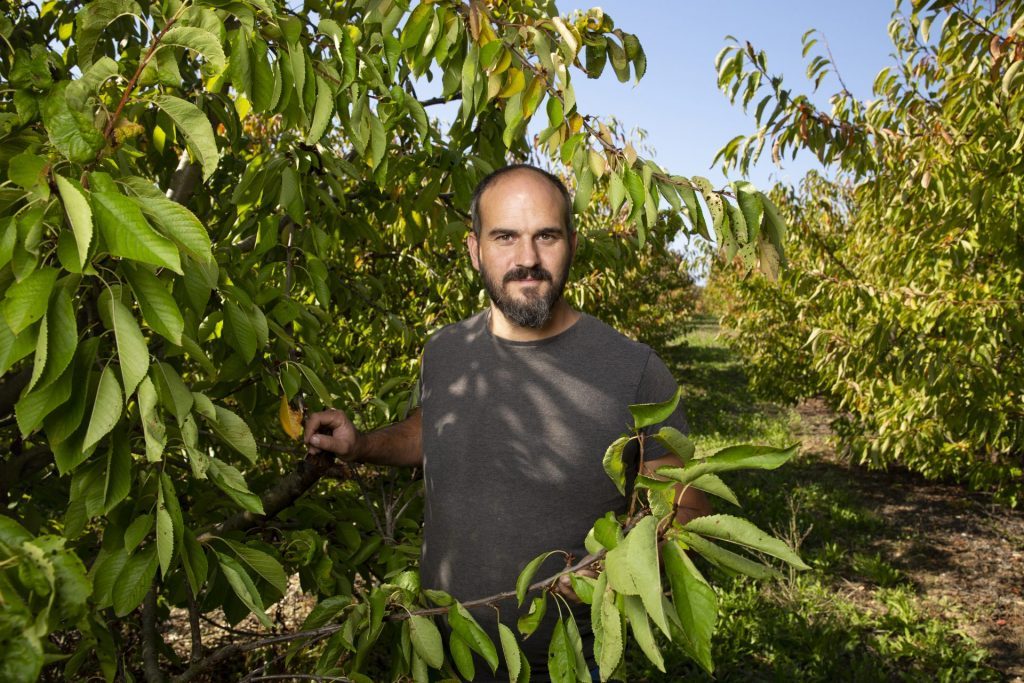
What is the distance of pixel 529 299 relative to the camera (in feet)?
6.58

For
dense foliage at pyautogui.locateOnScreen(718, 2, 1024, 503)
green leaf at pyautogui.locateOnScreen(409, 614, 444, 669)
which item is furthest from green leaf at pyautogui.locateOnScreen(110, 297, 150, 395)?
dense foliage at pyautogui.locateOnScreen(718, 2, 1024, 503)

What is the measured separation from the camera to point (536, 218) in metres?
1.99

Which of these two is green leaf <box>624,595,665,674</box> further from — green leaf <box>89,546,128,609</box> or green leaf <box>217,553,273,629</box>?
green leaf <box>89,546,128,609</box>

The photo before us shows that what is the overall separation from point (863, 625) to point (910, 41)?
3.76 meters

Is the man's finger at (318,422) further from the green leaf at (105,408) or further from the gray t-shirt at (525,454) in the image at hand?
the green leaf at (105,408)

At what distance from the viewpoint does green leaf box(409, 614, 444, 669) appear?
44.5 inches

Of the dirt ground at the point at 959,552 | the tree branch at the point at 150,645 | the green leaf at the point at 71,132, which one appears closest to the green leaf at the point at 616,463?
the green leaf at the point at 71,132

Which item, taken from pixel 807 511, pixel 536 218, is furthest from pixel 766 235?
pixel 807 511

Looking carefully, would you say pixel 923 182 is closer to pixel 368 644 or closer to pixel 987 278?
pixel 987 278

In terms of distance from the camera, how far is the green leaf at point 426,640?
3.71 feet

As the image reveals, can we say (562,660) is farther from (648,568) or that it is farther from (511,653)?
(648,568)

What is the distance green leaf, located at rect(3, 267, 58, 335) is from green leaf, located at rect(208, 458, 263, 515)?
328 millimetres

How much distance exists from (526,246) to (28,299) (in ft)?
4.41

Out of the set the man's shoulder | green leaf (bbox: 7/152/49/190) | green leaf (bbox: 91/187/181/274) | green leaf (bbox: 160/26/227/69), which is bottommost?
the man's shoulder
